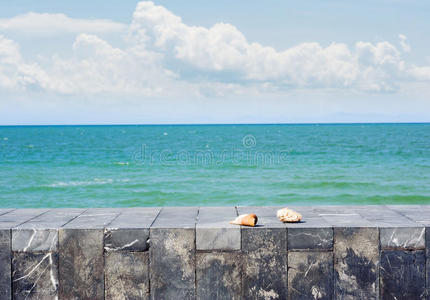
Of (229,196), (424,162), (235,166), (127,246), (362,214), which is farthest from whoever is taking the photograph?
(424,162)

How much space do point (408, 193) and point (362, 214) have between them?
16.3 meters

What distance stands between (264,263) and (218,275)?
481mm

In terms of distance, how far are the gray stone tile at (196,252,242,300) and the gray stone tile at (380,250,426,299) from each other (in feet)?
4.94

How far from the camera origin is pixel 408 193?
2019 cm

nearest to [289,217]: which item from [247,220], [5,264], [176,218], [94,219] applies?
[247,220]

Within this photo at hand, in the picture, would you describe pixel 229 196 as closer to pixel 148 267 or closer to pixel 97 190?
pixel 97 190

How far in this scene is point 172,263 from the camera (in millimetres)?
4664

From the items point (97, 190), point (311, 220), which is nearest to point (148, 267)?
point (311, 220)

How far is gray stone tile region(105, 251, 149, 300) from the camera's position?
4.68 m

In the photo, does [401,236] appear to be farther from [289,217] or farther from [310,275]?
[289,217]

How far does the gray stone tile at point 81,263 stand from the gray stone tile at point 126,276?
0.08 m

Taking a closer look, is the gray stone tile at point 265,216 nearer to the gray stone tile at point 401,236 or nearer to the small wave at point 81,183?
the gray stone tile at point 401,236

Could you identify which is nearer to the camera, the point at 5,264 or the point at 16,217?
the point at 5,264
